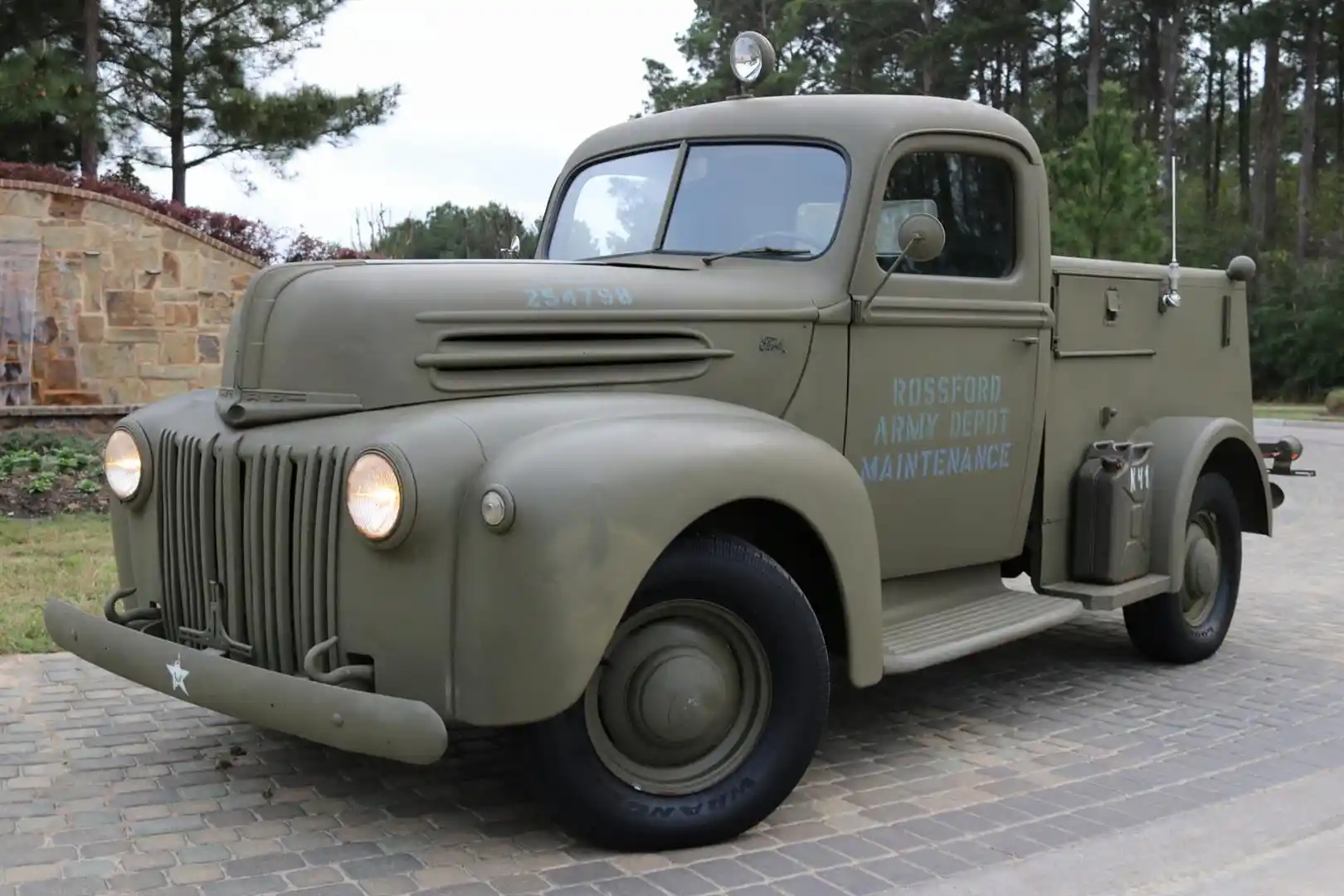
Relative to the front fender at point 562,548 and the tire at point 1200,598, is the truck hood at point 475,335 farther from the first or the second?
the tire at point 1200,598

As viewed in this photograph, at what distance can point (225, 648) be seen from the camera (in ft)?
12.0

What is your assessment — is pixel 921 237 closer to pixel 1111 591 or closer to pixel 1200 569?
pixel 1111 591

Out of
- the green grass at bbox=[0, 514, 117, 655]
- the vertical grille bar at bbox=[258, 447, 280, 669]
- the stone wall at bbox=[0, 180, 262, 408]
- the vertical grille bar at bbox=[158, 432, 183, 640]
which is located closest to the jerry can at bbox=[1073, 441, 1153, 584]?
the vertical grille bar at bbox=[258, 447, 280, 669]

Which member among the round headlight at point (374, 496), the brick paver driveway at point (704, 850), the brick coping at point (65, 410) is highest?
the round headlight at point (374, 496)

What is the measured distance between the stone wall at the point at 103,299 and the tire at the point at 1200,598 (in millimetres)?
8833

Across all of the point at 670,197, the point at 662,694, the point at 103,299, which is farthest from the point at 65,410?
the point at 662,694

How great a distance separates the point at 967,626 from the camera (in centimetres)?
448

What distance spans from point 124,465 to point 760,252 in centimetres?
207

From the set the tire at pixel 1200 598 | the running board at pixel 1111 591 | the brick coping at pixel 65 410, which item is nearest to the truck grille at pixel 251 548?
the running board at pixel 1111 591

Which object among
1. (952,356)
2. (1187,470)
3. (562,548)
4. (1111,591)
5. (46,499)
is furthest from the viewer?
(46,499)

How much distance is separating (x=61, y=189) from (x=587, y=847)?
32.7 feet

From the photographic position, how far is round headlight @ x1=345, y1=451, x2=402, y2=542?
3.19m

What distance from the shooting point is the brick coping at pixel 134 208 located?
37.3ft

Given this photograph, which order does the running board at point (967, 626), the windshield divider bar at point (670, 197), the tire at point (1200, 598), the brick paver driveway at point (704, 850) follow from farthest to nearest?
the tire at point (1200, 598), the windshield divider bar at point (670, 197), the running board at point (967, 626), the brick paver driveway at point (704, 850)
